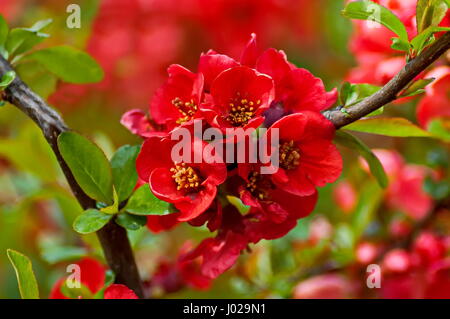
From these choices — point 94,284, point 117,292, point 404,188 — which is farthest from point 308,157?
point 404,188

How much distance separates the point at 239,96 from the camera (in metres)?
0.60

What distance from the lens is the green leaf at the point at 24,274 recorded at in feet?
2.08

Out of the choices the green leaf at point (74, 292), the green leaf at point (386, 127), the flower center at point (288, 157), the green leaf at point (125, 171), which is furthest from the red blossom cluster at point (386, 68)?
the green leaf at point (74, 292)

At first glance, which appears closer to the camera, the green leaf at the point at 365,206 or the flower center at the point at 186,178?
the flower center at the point at 186,178

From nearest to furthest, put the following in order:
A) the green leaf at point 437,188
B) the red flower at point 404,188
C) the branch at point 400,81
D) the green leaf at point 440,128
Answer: the branch at point 400,81 → the green leaf at point 440,128 → the green leaf at point 437,188 → the red flower at point 404,188

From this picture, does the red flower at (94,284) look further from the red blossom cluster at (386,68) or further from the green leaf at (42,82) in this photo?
the red blossom cluster at (386,68)

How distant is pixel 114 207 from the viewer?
614mm

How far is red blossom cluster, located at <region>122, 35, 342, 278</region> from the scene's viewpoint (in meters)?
0.58

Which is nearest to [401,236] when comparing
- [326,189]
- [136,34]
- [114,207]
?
[326,189]

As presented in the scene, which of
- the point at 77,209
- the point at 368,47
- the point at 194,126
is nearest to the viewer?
the point at 194,126

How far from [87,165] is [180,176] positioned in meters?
0.09

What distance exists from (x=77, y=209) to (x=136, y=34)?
0.64m

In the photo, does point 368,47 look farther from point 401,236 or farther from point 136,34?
point 136,34

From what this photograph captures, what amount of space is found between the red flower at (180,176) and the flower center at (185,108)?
3 centimetres
